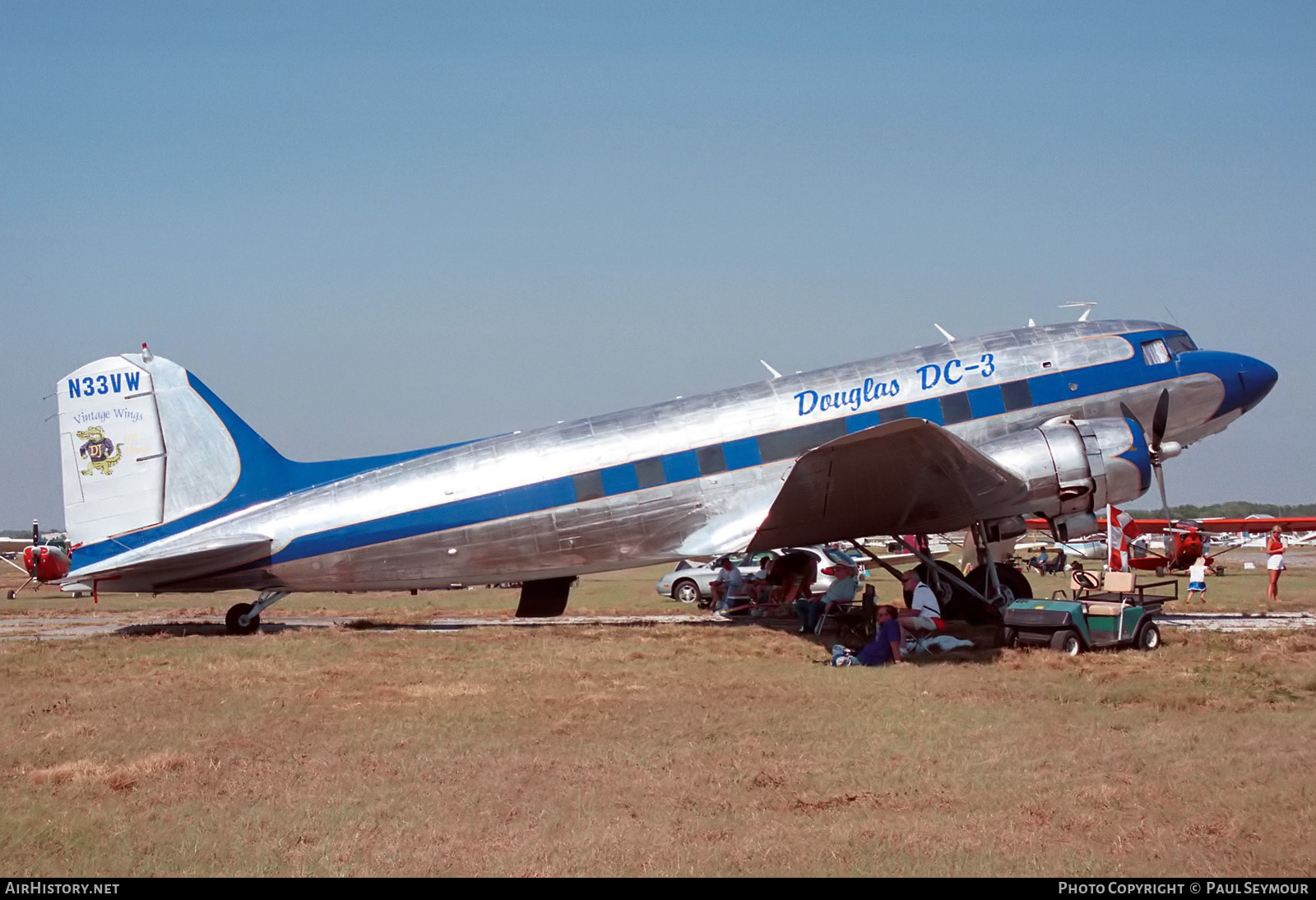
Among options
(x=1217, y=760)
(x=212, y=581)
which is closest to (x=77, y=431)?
(x=212, y=581)

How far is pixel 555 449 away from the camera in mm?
15914

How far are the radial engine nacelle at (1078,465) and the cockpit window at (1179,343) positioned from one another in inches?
108

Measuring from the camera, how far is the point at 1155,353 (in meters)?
16.8

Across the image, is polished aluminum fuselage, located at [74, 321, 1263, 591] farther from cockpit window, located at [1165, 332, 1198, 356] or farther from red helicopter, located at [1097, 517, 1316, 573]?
red helicopter, located at [1097, 517, 1316, 573]

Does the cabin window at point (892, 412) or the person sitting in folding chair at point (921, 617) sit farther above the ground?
the cabin window at point (892, 412)

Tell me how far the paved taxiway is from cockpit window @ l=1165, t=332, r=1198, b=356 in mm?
4233

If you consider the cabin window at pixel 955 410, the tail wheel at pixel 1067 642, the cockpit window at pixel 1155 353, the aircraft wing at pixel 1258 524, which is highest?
the cockpit window at pixel 1155 353

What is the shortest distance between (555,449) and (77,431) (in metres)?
6.96

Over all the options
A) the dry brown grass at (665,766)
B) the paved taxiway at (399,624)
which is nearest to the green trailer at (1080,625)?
the dry brown grass at (665,766)

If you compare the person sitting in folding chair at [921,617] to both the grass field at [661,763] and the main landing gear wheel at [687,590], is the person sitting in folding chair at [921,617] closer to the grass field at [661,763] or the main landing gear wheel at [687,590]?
the grass field at [661,763]

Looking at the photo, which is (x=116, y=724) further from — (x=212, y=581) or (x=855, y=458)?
(x=855, y=458)

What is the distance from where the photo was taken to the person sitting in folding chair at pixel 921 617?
42.7 ft

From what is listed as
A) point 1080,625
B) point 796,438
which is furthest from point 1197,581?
point 1080,625

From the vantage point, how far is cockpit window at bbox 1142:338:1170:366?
54.8 ft
